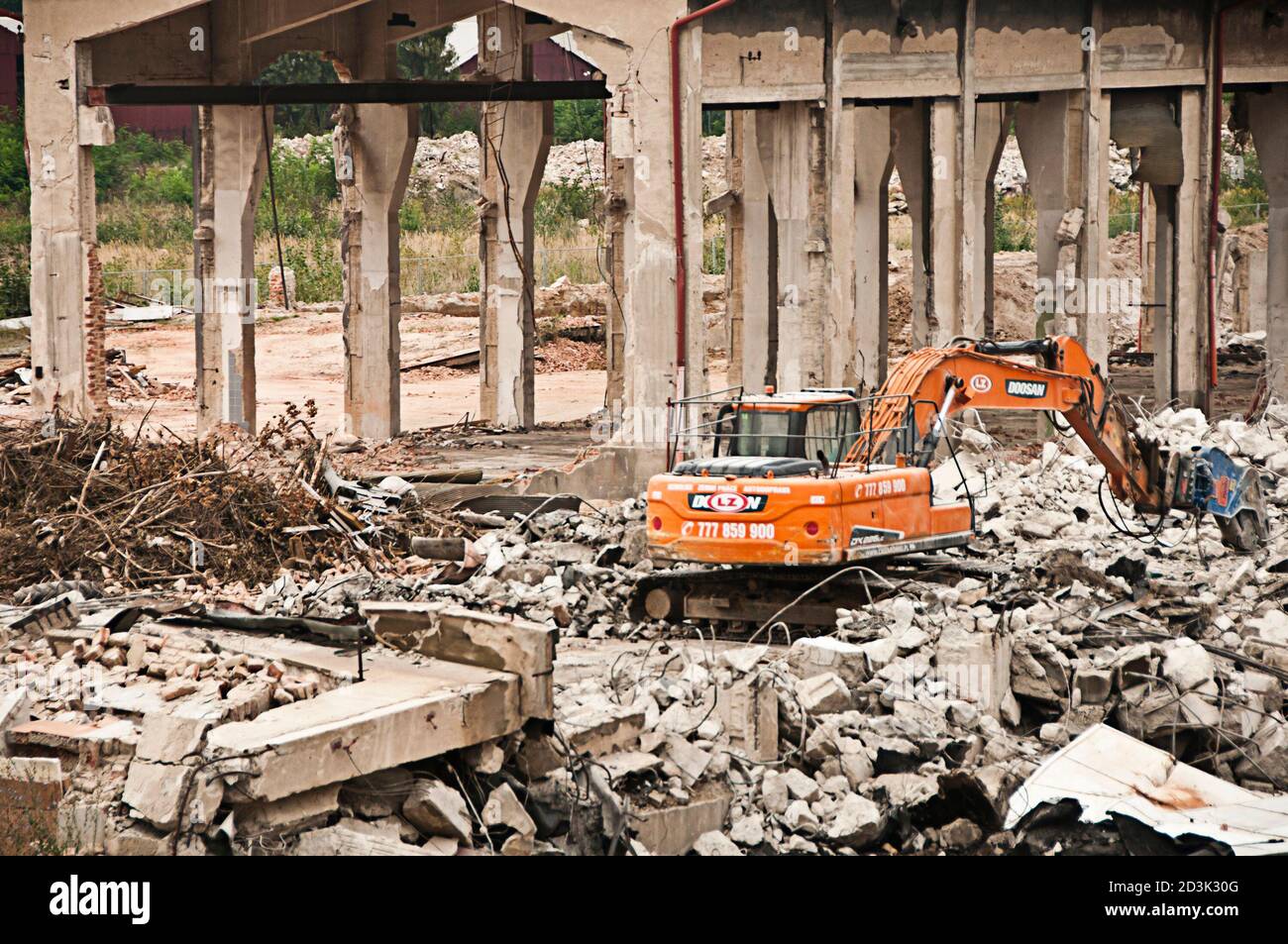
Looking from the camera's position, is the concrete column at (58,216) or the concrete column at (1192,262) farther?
the concrete column at (1192,262)

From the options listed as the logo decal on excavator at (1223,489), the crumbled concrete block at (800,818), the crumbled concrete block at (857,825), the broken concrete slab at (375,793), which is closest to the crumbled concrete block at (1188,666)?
the crumbled concrete block at (857,825)

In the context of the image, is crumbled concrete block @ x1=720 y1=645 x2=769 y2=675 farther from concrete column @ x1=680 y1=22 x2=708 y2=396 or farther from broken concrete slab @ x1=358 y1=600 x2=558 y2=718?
concrete column @ x1=680 y1=22 x2=708 y2=396

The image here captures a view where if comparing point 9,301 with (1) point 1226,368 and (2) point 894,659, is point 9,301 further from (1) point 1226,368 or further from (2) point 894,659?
(2) point 894,659

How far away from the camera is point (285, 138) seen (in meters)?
61.5

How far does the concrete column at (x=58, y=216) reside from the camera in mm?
24078

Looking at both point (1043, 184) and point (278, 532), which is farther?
point (1043, 184)

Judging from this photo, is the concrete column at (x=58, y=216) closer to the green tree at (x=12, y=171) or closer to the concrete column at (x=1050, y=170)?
the concrete column at (x=1050, y=170)

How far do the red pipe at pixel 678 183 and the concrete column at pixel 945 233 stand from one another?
367 cm

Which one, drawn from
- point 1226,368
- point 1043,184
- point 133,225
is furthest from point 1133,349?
point 133,225

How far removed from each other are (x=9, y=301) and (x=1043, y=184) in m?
26.8

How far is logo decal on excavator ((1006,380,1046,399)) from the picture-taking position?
17.0 meters

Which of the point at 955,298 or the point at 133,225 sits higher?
the point at 133,225

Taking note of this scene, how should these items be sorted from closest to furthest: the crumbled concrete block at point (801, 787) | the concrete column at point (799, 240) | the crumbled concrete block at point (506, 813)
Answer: the crumbled concrete block at point (506, 813) < the crumbled concrete block at point (801, 787) < the concrete column at point (799, 240)
